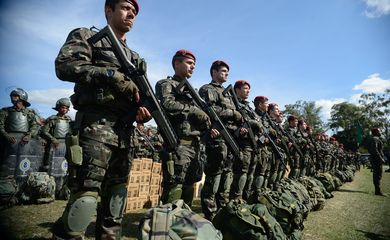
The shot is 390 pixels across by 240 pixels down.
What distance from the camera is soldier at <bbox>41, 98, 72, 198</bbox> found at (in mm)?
6285

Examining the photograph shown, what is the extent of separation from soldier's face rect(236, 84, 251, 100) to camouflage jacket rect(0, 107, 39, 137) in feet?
16.5

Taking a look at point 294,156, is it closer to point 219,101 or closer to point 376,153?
point 376,153

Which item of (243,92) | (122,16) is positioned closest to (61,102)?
(243,92)

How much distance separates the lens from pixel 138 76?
249 centimetres

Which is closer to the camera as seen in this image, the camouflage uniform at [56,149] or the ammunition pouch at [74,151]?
the ammunition pouch at [74,151]

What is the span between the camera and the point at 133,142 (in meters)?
2.58

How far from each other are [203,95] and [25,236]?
3.44 meters

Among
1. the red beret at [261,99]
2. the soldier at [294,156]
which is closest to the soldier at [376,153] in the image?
the soldier at [294,156]

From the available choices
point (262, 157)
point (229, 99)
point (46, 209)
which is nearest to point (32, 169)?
point (46, 209)

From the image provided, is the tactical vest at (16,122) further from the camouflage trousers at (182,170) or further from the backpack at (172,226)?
the backpack at (172,226)

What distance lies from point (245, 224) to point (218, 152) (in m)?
1.90

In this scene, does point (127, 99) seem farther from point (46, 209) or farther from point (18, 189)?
point (18, 189)

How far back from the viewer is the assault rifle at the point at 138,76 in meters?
2.32

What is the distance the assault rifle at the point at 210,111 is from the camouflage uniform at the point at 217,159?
0.10 m
